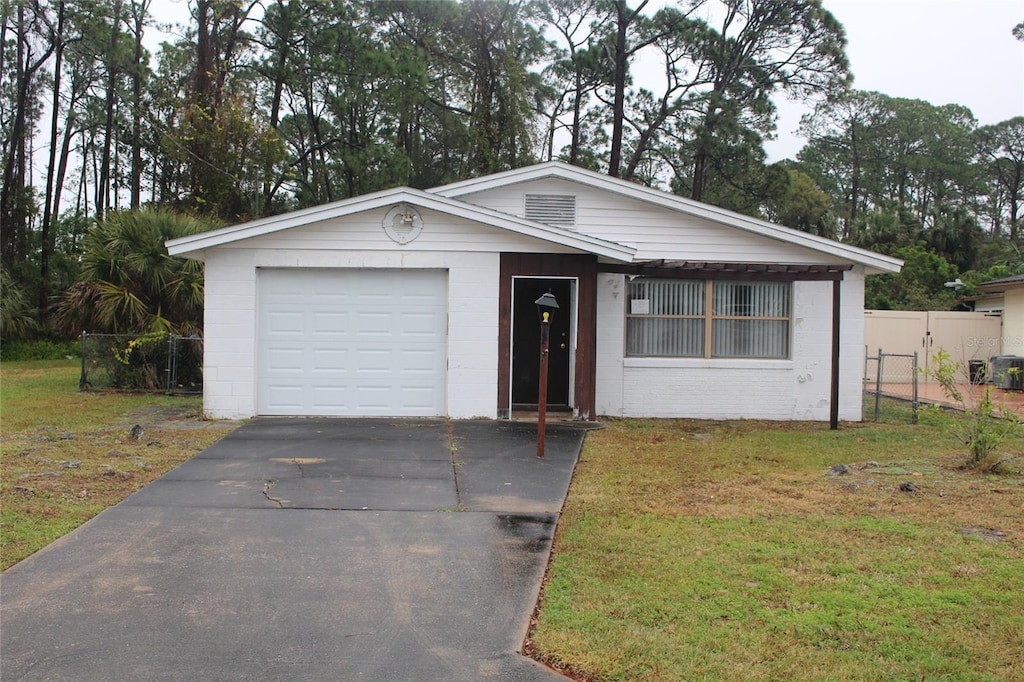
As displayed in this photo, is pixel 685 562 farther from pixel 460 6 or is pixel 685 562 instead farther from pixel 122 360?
pixel 460 6

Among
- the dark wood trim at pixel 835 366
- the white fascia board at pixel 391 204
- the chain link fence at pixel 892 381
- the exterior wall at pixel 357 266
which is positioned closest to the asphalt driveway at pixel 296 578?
the exterior wall at pixel 357 266

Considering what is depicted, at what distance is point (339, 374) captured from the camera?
12359 millimetres

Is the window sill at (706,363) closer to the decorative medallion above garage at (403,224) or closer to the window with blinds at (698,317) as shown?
the window with blinds at (698,317)

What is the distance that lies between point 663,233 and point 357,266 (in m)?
4.81

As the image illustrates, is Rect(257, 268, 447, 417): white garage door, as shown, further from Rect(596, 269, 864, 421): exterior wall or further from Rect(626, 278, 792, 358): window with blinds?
Rect(626, 278, 792, 358): window with blinds

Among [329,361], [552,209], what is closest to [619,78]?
[552,209]

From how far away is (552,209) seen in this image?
→ 13891 mm

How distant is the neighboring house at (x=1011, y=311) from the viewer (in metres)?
21.5

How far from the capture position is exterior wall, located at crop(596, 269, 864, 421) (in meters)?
13.5

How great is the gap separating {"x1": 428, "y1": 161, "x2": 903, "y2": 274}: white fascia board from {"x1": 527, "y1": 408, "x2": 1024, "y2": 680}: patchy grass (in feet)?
14.0

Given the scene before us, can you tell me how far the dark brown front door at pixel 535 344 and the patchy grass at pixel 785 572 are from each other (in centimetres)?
393

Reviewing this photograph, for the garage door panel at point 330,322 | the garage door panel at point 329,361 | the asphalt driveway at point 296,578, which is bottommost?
the asphalt driveway at point 296,578

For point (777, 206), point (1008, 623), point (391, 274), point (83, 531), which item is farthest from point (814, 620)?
point (777, 206)

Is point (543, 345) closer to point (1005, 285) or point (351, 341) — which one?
point (351, 341)
